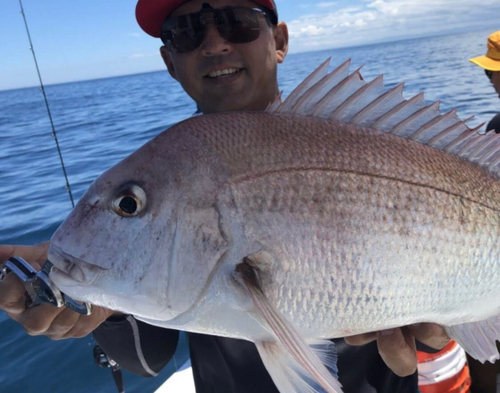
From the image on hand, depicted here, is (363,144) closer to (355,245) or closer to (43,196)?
(355,245)

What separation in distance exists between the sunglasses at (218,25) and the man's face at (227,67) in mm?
23

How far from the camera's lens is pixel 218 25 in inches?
73.7

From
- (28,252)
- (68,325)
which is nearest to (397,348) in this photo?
(68,325)

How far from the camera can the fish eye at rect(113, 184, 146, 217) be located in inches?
40.7

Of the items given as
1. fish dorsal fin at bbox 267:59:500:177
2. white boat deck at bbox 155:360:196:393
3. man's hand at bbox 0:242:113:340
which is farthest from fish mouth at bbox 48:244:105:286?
white boat deck at bbox 155:360:196:393

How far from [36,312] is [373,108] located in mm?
1141

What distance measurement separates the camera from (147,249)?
1.01 m

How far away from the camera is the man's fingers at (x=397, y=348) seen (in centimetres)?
132

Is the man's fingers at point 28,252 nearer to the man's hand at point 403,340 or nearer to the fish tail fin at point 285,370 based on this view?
the fish tail fin at point 285,370

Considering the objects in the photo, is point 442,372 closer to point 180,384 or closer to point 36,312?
point 180,384

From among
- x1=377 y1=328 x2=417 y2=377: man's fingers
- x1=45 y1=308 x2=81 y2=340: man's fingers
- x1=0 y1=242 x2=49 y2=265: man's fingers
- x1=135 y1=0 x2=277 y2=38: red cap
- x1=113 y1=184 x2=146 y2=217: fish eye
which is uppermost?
x1=135 y1=0 x2=277 y2=38: red cap

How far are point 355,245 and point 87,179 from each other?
24.0 ft

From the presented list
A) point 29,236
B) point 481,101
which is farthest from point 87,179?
point 481,101

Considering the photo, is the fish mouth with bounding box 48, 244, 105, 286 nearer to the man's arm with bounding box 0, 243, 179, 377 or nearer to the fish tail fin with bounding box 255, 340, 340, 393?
the man's arm with bounding box 0, 243, 179, 377
